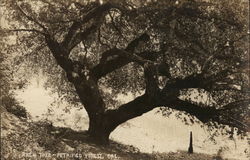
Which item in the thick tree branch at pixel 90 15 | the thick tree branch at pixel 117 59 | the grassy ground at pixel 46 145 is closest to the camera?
the grassy ground at pixel 46 145

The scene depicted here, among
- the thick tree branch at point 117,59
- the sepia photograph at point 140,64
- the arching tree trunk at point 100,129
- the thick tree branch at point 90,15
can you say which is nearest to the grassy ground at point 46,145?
the sepia photograph at point 140,64

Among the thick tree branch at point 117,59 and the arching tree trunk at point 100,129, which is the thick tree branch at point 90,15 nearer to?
the thick tree branch at point 117,59

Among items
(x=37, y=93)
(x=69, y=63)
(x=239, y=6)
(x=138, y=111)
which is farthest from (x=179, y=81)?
(x=37, y=93)

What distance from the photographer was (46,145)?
1458 cm

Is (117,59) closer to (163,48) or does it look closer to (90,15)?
(90,15)

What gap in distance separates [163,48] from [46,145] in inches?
229

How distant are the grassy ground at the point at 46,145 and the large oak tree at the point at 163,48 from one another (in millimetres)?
1432

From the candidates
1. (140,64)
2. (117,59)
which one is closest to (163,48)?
(140,64)

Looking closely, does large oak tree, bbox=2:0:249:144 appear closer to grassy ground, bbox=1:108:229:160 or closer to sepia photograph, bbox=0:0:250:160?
sepia photograph, bbox=0:0:250:160

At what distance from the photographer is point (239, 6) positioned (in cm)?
1423

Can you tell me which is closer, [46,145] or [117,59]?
[46,145]

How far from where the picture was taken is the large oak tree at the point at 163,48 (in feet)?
49.6

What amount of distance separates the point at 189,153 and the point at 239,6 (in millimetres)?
11454

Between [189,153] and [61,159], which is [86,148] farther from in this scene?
[189,153]
